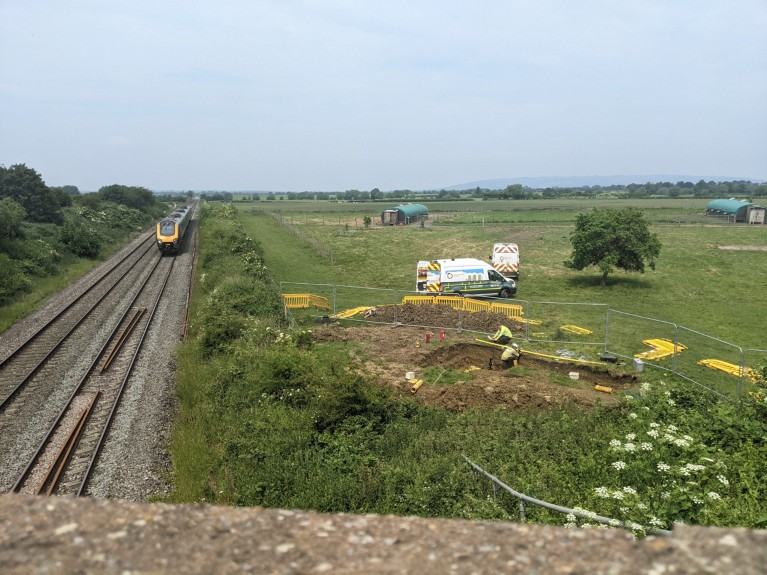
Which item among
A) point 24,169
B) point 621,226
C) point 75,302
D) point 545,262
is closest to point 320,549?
point 75,302

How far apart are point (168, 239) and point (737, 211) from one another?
8069 centimetres

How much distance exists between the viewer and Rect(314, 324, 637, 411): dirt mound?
14281 mm

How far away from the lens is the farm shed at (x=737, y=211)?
7400 cm

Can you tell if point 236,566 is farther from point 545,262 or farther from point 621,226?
point 545,262

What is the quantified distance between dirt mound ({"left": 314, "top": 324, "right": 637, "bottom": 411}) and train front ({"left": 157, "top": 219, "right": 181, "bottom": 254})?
28.0 meters

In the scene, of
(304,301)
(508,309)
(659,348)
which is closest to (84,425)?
(304,301)

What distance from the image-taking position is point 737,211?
78.4 metres

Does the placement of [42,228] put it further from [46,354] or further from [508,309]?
[508,309]

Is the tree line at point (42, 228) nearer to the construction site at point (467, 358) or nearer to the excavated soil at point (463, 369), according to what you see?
the construction site at point (467, 358)

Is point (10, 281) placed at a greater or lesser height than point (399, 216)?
lesser

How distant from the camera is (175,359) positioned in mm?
19391

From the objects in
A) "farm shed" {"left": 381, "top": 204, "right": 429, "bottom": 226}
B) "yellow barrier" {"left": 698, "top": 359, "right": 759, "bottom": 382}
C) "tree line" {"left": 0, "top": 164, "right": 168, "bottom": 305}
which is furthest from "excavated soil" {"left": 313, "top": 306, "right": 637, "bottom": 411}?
"farm shed" {"left": 381, "top": 204, "right": 429, "bottom": 226}

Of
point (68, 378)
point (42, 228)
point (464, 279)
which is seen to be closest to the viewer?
point (68, 378)

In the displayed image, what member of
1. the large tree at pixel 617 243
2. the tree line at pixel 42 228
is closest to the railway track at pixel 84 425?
the tree line at pixel 42 228
